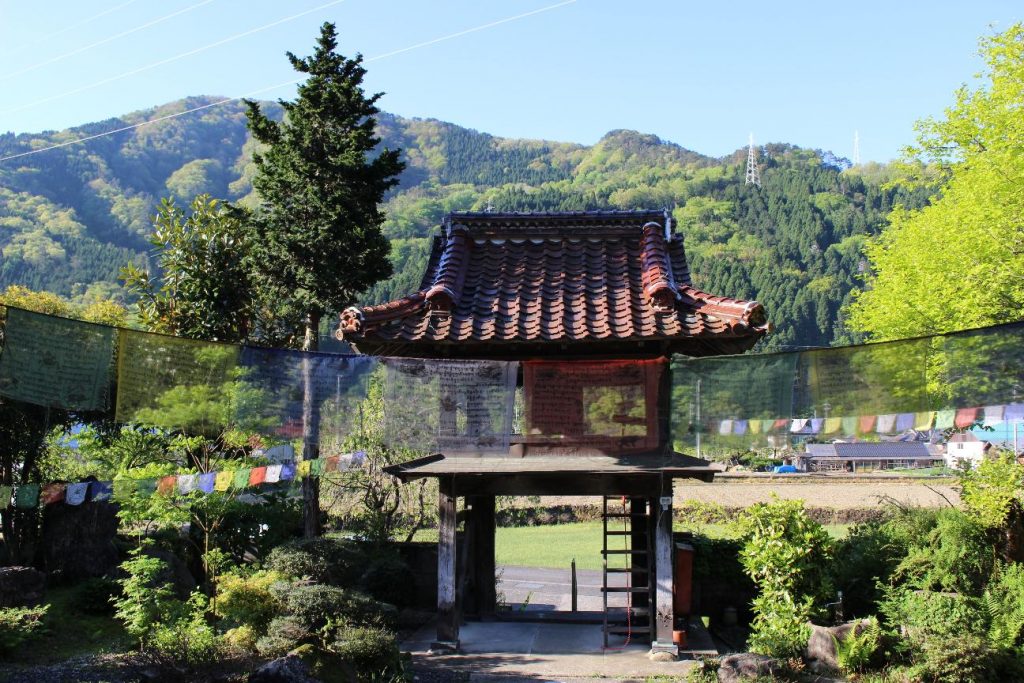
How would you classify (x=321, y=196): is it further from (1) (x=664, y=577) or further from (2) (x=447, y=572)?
(1) (x=664, y=577)

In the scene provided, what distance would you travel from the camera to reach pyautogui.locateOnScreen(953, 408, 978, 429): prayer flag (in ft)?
34.7

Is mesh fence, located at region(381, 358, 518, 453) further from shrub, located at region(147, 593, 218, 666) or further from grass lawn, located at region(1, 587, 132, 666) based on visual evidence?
grass lawn, located at region(1, 587, 132, 666)

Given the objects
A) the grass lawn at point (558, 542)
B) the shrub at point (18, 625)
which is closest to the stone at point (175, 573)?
the shrub at point (18, 625)

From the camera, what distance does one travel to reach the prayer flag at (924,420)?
35.6ft

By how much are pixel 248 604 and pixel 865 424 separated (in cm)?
865

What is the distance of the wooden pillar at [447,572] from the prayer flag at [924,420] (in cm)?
622

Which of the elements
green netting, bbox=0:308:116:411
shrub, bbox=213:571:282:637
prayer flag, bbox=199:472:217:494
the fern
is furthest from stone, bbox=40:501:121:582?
the fern

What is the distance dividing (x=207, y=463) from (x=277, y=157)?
20.3ft

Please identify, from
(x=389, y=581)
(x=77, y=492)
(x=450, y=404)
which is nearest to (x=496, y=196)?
(x=389, y=581)

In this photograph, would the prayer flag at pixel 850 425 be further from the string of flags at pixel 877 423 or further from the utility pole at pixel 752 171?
the utility pole at pixel 752 171

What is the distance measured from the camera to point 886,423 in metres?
11.2

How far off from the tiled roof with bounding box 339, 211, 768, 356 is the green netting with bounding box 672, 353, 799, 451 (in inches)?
12.6

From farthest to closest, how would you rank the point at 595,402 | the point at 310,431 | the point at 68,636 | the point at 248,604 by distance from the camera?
the point at 68,636 < the point at 248,604 < the point at 595,402 < the point at 310,431

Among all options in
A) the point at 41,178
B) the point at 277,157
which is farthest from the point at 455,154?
the point at 277,157
